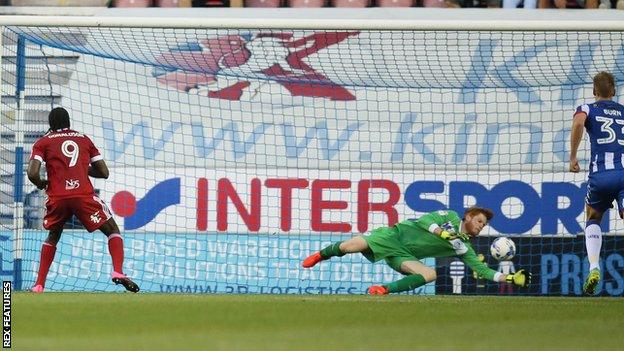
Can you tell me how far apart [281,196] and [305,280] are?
0.84m

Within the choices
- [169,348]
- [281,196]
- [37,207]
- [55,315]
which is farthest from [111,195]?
[169,348]

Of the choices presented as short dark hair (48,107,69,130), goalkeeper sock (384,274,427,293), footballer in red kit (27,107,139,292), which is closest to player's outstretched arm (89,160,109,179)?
footballer in red kit (27,107,139,292)

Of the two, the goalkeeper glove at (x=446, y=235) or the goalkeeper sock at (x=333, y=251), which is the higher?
the goalkeeper glove at (x=446, y=235)

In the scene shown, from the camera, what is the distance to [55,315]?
8.61 meters

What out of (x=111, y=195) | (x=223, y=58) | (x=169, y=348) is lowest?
(x=169, y=348)

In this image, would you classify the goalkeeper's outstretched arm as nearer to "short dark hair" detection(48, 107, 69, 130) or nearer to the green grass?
the green grass

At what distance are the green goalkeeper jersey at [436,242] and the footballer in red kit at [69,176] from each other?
2129 mm

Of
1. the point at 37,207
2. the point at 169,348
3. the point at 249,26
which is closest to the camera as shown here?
the point at 169,348

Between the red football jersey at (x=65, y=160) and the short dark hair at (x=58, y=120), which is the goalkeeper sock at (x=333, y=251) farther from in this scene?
the short dark hair at (x=58, y=120)

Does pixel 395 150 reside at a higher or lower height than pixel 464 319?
higher

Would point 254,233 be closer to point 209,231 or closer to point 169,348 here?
point 209,231

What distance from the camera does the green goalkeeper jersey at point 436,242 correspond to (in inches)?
415

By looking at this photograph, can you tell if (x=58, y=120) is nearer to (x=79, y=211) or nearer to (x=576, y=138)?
(x=79, y=211)

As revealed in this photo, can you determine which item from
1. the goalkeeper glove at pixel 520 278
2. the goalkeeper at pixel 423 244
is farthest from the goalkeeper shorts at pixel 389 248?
the goalkeeper glove at pixel 520 278
